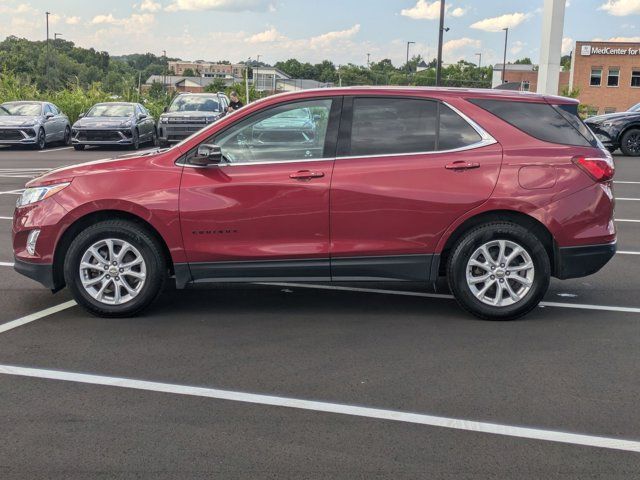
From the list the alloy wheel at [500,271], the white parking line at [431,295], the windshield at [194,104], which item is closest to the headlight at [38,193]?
the white parking line at [431,295]

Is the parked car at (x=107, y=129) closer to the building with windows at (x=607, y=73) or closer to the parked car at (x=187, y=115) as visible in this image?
the parked car at (x=187, y=115)

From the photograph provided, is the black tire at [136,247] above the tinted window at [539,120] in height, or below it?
below

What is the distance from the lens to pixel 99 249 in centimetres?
612

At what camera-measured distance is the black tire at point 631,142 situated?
22.0 metres

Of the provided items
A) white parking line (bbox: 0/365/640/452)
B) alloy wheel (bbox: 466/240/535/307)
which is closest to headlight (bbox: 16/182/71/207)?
white parking line (bbox: 0/365/640/452)

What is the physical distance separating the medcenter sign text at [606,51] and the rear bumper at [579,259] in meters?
69.1

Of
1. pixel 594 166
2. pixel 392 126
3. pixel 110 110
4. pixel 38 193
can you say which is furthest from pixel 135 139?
pixel 594 166

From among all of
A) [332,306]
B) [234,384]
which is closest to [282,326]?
[332,306]

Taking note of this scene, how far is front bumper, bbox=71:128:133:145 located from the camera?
964 inches

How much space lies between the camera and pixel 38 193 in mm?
6223

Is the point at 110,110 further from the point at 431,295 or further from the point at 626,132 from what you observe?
the point at 431,295

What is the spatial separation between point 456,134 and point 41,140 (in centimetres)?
2161

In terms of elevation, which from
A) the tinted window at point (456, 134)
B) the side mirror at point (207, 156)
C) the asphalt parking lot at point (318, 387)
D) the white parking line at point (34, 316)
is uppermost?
the tinted window at point (456, 134)

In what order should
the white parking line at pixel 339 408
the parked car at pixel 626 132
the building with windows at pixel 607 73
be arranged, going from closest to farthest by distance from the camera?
the white parking line at pixel 339 408
the parked car at pixel 626 132
the building with windows at pixel 607 73
